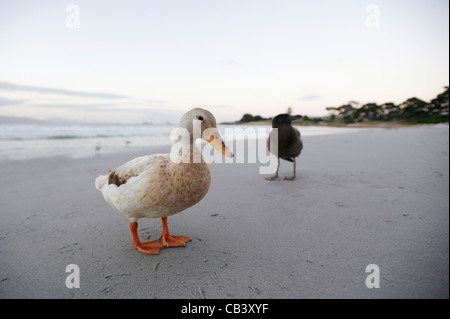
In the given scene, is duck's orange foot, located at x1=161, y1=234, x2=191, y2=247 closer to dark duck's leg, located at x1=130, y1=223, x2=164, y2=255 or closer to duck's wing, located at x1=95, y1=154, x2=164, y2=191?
dark duck's leg, located at x1=130, y1=223, x2=164, y2=255

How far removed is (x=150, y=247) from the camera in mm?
2160

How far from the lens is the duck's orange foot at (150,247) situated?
2086 millimetres

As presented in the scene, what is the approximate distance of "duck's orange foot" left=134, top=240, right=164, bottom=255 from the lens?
6.84ft

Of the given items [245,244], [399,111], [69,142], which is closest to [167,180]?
[245,244]

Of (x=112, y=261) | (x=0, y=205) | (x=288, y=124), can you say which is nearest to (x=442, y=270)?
(x=112, y=261)

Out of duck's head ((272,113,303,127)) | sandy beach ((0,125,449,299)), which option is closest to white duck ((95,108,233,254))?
sandy beach ((0,125,449,299))

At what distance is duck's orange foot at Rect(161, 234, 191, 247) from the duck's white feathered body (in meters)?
0.38

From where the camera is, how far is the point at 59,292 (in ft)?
5.37

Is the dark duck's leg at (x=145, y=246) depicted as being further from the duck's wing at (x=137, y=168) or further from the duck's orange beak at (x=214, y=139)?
the duck's orange beak at (x=214, y=139)

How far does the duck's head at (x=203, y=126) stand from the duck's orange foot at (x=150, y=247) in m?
1.06

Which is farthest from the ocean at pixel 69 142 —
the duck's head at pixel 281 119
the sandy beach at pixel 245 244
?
the duck's head at pixel 281 119

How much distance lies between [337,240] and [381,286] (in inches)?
25.0
